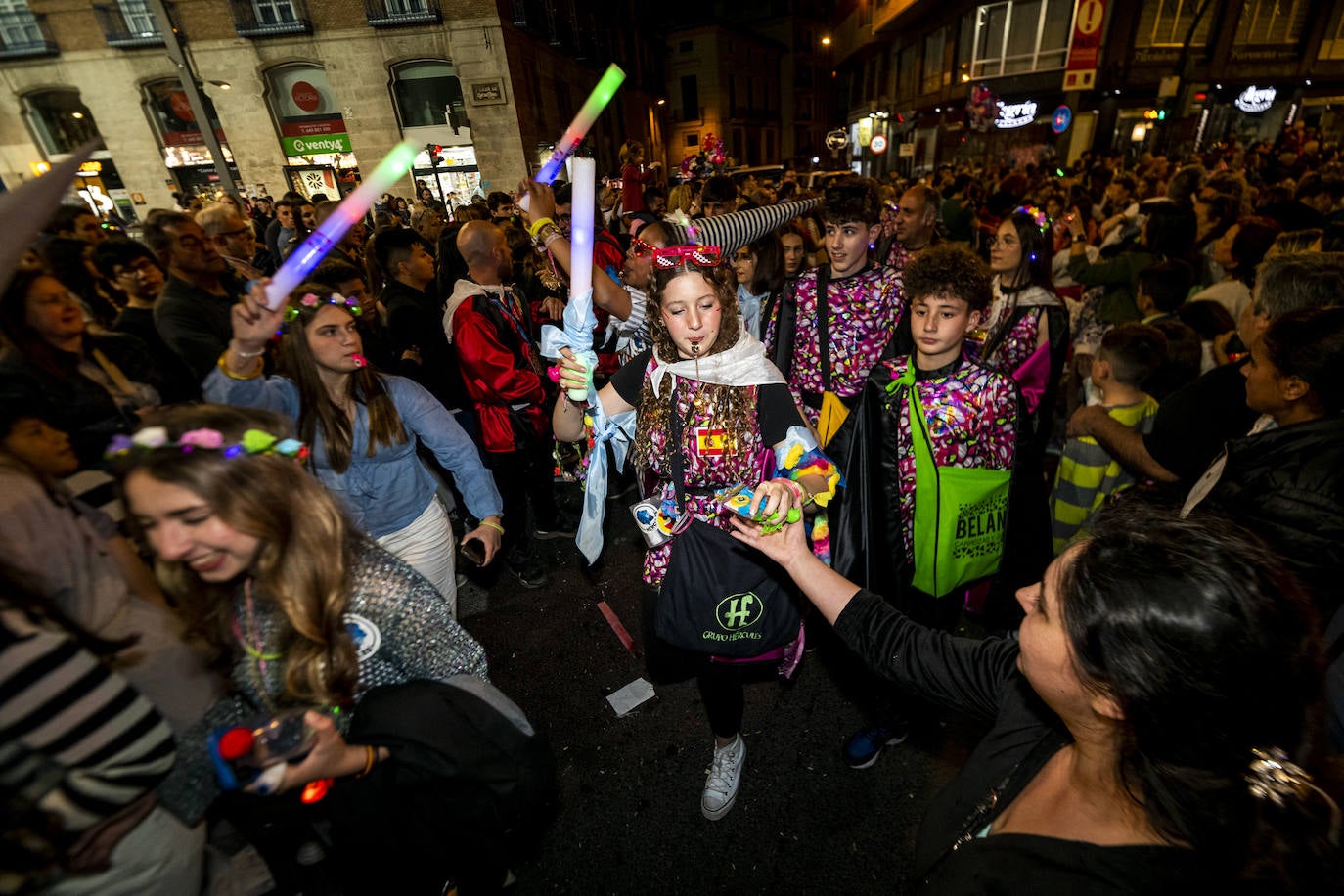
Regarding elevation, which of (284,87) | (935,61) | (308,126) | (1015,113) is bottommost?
(1015,113)

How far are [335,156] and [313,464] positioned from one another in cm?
2246

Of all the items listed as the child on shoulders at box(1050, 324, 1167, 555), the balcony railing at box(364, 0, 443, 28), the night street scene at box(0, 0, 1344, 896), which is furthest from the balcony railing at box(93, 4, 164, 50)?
the child on shoulders at box(1050, 324, 1167, 555)

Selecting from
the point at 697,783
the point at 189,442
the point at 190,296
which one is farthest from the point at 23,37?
the point at 697,783

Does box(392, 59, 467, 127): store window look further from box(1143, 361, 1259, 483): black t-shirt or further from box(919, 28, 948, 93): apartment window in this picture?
box(919, 28, 948, 93): apartment window

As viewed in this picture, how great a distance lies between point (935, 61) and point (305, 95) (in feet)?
99.3

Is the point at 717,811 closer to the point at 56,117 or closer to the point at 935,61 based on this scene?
the point at 56,117

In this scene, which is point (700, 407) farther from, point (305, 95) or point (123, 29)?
point (123, 29)

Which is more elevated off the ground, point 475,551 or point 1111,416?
point 1111,416

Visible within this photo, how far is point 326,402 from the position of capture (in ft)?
8.21

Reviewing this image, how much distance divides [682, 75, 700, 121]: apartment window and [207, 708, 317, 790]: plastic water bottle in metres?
50.1

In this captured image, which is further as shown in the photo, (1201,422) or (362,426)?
(362,426)

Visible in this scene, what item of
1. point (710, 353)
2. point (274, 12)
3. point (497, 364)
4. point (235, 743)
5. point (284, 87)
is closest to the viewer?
point (235, 743)

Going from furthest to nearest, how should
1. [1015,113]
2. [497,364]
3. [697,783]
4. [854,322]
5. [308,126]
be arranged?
[1015,113], [308,126], [497,364], [854,322], [697,783]

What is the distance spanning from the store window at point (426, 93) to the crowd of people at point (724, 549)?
18589 mm
